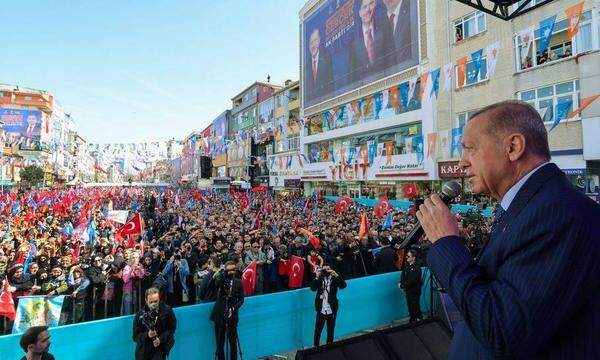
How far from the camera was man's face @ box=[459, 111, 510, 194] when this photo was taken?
1.34m

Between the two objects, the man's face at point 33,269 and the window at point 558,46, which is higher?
the window at point 558,46

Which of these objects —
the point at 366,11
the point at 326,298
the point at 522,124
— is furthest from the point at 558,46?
the point at 522,124

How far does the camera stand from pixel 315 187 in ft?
139

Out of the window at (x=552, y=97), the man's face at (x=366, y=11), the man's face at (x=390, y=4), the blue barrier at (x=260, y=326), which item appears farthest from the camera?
the man's face at (x=366, y=11)

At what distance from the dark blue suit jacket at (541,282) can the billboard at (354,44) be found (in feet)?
97.1

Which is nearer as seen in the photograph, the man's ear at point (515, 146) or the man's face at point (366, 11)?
the man's ear at point (515, 146)

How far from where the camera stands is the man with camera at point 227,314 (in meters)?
5.71

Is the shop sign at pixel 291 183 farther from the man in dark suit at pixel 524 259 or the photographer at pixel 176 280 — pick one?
the man in dark suit at pixel 524 259

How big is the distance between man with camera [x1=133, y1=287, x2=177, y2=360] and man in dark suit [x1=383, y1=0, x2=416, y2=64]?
28696 mm

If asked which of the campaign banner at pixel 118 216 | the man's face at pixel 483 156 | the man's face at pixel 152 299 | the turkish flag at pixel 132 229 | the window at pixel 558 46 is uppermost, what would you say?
the window at pixel 558 46

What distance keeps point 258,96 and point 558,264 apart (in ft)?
201

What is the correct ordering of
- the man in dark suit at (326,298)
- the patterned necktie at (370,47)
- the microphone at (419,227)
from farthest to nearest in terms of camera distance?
the patterned necktie at (370,47) → the man in dark suit at (326,298) → the microphone at (419,227)

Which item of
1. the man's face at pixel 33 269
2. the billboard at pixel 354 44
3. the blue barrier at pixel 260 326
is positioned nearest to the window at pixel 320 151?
the billboard at pixel 354 44

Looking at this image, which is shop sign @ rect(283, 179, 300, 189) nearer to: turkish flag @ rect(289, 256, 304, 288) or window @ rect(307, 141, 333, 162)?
window @ rect(307, 141, 333, 162)
